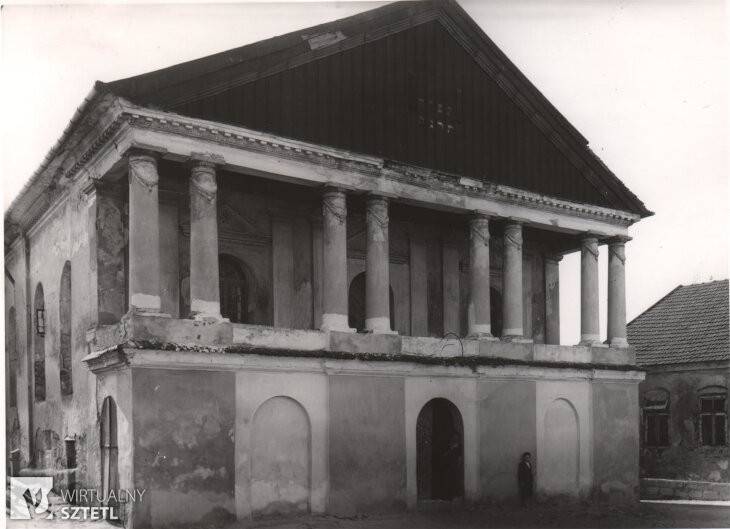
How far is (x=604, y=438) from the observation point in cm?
2034

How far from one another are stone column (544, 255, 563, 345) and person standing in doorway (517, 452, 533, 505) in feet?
16.3

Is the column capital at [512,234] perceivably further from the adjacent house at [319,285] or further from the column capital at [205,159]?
the column capital at [205,159]

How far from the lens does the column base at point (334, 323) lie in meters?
16.2

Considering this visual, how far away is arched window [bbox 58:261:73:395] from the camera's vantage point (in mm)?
17750

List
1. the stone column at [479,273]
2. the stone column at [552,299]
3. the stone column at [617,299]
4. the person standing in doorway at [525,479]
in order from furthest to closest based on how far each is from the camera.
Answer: the stone column at [552,299], the stone column at [617,299], the stone column at [479,273], the person standing in doorway at [525,479]

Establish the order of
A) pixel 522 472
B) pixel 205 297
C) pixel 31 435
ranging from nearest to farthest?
pixel 205 297 → pixel 522 472 → pixel 31 435

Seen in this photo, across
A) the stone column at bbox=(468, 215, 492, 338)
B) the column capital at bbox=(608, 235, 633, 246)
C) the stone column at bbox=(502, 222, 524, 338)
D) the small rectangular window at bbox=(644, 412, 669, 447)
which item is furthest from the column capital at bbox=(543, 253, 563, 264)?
the small rectangular window at bbox=(644, 412, 669, 447)

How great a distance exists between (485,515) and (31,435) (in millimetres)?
10765

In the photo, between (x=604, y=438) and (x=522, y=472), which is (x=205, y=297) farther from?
(x=604, y=438)

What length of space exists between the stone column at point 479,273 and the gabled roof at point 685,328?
8.61 m

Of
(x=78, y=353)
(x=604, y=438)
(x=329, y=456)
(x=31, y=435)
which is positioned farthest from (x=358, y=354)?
(x=31, y=435)

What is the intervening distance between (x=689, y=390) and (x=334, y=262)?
13.2 m

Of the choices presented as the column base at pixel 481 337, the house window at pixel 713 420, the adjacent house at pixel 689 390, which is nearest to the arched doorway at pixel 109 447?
the column base at pixel 481 337

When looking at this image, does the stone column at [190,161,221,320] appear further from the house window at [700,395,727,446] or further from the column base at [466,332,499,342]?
the house window at [700,395,727,446]
